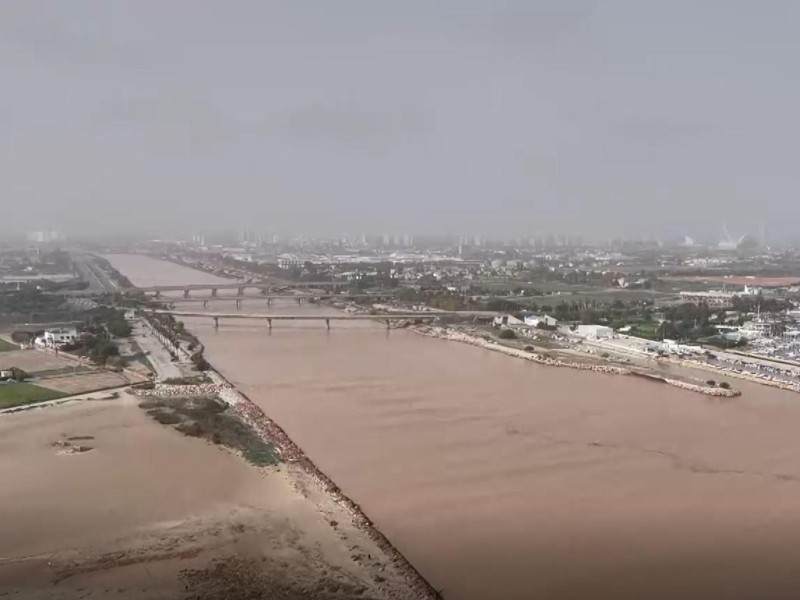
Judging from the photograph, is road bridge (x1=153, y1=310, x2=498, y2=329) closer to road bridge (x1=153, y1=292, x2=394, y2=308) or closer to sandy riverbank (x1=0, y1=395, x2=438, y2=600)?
road bridge (x1=153, y1=292, x2=394, y2=308)

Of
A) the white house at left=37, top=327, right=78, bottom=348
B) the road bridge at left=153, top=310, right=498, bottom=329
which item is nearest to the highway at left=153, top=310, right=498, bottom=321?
the road bridge at left=153, top=310, right=498, bottom=329

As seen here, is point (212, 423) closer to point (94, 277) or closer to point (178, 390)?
point (178, 390)

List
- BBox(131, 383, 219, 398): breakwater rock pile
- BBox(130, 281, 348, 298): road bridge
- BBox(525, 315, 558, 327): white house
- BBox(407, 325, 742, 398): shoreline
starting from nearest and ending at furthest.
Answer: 1. BBox(131, 383, 219, 398): breakwater rock pile
2. BBox(407, 325, 742, 398): shoreline
3. BBox(525, 315, 558, 327): white house
4. BBox(130, 281, 348, 298): road bridge

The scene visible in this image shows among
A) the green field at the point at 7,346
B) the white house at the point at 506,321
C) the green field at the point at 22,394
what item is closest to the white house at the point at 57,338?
the green field at the point at 7,346

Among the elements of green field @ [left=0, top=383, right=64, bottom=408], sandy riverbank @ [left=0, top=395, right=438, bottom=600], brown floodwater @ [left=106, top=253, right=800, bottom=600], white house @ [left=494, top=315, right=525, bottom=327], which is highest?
green field @ [left=0, top=383, right=64, bottom=408]

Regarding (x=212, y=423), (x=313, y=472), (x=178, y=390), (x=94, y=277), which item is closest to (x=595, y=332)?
(x=178, y=390)

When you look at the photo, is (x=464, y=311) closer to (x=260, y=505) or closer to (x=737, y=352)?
(x=737, y=352)
